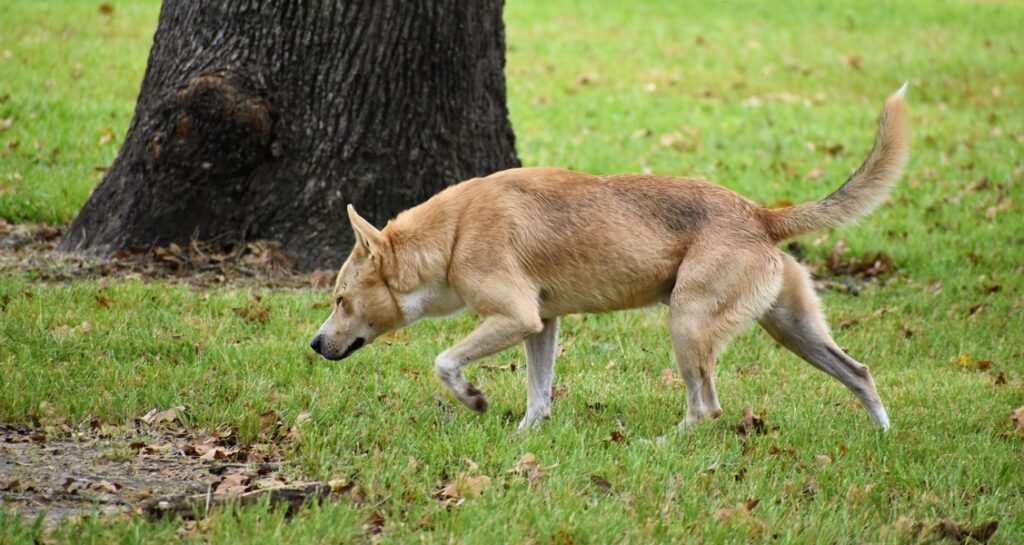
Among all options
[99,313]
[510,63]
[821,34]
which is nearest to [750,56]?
[821,34]

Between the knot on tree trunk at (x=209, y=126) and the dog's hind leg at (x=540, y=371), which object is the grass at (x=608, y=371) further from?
the knot on tree trunk at (x=209, y=126)

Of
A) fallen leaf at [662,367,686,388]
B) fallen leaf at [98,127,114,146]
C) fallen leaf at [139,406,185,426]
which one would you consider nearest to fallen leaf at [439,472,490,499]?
fallen leaf at [139,406,185,426]

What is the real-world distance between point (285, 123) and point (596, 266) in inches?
135

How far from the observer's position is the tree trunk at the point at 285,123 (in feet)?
29.2

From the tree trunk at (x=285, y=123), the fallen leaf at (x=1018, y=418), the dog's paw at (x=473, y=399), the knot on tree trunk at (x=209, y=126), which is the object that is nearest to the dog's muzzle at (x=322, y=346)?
the dog's paw at (x=473, y=399)

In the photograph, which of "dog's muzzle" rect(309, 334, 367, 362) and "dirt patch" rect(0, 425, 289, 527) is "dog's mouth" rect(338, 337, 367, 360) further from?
"dirt patch" rect(0, 425, 289, 527)

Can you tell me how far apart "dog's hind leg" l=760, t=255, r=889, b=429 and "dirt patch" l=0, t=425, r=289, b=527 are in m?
2.81

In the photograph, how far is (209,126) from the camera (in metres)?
8.86

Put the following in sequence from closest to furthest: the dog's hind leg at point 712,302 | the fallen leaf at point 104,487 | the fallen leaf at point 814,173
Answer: the fallen leaf at point 104,487, the dog's hind leg at point 712,302, the fallen leaf at point 814,173

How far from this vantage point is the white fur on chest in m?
6.62

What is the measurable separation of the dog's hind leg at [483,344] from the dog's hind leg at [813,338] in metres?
1.36

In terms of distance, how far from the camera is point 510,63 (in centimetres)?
1758

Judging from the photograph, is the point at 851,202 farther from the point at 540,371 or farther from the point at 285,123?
the point at 285,123

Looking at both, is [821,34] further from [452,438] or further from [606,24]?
[452,438]
